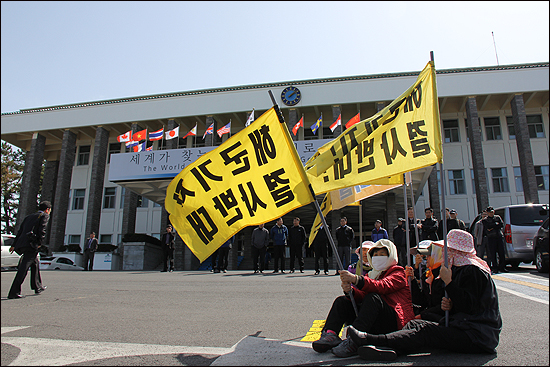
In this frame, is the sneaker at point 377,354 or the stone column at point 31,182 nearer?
the sneaker at point 377,354

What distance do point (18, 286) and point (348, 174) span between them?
21.8 feet

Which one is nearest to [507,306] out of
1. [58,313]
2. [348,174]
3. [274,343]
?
[348,174]

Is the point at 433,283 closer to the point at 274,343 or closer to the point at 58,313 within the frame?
the point at 274,343

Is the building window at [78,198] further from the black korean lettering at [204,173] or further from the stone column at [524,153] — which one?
the stone column at [524,153]

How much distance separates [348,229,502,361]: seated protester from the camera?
10.9 ft

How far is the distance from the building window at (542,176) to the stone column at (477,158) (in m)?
4.00

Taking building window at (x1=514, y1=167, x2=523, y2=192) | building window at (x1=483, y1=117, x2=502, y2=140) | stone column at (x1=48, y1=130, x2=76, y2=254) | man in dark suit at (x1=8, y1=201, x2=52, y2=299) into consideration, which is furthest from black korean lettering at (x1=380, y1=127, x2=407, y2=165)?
stone column at (x1=48, y1=130, x2=76, y2=254)

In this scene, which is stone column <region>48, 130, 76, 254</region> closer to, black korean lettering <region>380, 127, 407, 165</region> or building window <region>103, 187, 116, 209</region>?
building window <region>103, 187, 116, 209</region>

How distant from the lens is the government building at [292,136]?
23.7 m

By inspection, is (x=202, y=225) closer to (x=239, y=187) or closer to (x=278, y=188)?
(x=239, y=187)

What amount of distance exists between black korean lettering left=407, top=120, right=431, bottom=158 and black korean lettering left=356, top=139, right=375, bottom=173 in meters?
0.47

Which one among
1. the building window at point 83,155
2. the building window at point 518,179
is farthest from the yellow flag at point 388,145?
the building window at point 83,155

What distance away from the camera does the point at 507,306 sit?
18.8ft

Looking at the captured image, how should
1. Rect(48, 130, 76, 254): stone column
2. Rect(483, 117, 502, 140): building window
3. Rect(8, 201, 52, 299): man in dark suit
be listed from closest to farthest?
Rect(8, 201, 52, 299): man in dark suit < Rect(483, 117, 502, 140): building window < Rect(48, 130, 76, 254): stone column
